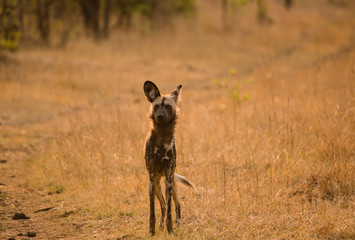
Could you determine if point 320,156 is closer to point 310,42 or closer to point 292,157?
point 292,157

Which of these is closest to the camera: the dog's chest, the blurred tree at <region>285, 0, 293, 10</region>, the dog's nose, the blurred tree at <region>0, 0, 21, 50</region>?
the dog's nose

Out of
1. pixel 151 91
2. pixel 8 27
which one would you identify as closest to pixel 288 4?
pixel 8 27

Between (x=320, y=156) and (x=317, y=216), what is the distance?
4.38ft

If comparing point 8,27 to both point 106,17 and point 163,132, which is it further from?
point 163,132

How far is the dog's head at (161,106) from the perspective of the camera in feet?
12.9

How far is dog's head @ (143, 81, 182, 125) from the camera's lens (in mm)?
3918

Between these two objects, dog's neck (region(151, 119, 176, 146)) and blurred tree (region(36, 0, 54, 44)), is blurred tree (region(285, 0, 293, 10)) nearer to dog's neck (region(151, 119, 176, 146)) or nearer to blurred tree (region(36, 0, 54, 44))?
blurred tree (region(36, 0, 54, 44))

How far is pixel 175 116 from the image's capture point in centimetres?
408

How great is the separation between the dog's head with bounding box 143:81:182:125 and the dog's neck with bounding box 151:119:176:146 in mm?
51

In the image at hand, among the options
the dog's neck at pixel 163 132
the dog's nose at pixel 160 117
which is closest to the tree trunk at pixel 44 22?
the dog's neck at pixel 163 132

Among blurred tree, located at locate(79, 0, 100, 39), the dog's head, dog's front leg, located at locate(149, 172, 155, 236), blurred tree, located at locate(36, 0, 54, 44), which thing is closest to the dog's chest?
dog's front leg, located at locate(149, 172, 155, 236)

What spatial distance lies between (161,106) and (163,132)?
28cm

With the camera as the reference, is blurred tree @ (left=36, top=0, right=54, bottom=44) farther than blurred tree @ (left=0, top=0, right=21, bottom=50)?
Yes

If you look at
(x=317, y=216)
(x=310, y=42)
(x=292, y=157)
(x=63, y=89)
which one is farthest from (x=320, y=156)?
(x=310, y=42)
